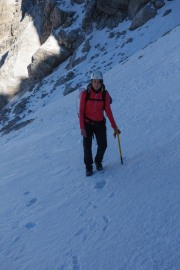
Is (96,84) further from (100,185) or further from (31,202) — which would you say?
(31,202)

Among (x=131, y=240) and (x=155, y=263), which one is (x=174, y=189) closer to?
(x=131, y=240)

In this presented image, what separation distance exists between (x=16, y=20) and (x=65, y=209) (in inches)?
2562

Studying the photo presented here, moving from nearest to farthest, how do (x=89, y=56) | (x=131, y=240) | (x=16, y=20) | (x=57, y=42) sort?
(x=131, y=240) < (x=89, y=56) < (x=57, y=42) < (x=16, y=20)

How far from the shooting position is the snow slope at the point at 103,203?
435cm

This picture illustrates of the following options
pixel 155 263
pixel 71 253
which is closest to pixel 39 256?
pixel 71 253


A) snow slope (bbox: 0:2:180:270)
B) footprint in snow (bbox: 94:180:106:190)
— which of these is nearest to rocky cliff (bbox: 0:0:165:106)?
snow slope (bbox: 0:2:180:270)

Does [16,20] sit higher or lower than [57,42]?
higher

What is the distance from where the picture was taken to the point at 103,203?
18.7ft

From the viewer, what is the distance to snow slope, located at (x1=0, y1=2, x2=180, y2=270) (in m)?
4.35

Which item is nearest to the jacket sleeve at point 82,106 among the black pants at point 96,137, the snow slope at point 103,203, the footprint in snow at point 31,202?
the black pants at point 96,137

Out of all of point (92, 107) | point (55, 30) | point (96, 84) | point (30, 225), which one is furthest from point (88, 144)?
point (55, 30)

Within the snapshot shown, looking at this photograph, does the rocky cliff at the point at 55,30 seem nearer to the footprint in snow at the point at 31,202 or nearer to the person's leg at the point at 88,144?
the person's leg at the point at 88,144

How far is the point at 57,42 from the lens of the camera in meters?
47.4

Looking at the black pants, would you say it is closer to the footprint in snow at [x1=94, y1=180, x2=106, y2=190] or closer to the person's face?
the footprint in snow at [x1=94, y1=180, x2=106, y2=190]
